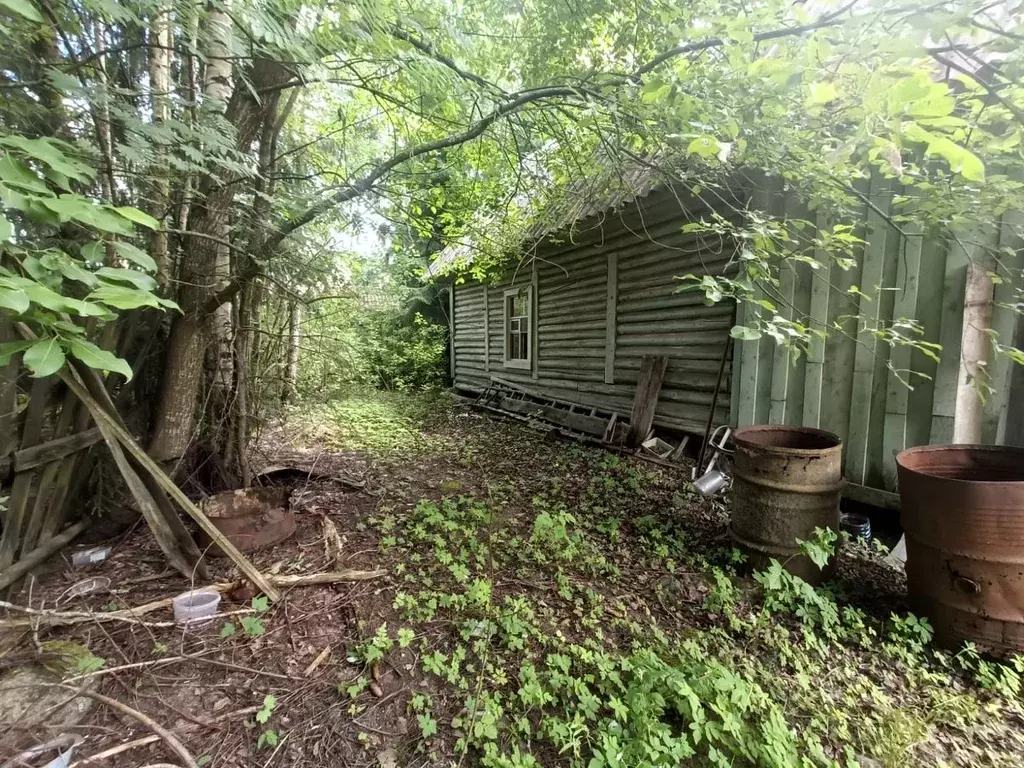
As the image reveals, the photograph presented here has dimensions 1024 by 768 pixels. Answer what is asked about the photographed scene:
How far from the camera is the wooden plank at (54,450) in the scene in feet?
7.91

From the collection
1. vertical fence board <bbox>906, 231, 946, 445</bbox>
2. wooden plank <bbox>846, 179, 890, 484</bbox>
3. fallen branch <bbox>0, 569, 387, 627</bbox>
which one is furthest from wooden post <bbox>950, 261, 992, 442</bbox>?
fallen branch <bbox>0, 569, 387, 627</bbox>

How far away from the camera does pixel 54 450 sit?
99.9 inches

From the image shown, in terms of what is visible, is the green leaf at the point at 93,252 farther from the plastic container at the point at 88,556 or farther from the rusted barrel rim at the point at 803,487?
the rusted barrel rim at the point at 803,487

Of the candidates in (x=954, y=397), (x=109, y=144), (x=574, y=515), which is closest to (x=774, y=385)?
(x=954, y=397)

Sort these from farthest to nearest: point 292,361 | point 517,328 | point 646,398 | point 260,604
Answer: point 517,328, point 646,398, point 292,361, point 260,604

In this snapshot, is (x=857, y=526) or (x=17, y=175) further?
(x=857, y=526)

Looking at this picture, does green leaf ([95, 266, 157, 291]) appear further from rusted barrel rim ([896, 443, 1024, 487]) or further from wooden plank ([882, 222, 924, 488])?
wooden plank ([882, 222, 924, 488])

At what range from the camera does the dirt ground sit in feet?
5.75

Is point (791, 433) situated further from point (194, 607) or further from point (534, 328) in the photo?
point (534, 328)

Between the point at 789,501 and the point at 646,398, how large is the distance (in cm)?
302

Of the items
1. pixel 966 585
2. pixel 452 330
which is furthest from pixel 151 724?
pixel 452 330

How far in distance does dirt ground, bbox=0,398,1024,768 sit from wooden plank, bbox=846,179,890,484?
870mm

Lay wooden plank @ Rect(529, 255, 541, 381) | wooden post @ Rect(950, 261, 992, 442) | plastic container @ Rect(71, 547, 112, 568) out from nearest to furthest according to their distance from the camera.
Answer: plastic container @ Rect(71, 547, 112, 568)
wooden post @ Rect(950, 261, 992, 442)
wooden plank @ Rect(529, 255, 541, 381)

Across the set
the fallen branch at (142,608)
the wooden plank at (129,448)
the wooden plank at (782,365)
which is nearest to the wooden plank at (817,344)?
the wooden plank at (782,365)
